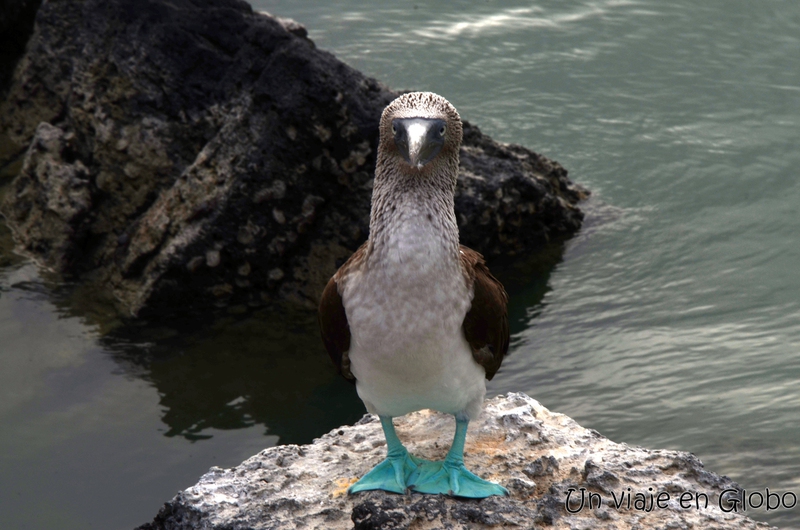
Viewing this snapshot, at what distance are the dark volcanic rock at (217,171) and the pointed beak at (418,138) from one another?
9.88ft

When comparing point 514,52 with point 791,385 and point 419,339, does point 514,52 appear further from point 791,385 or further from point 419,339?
point 419,339

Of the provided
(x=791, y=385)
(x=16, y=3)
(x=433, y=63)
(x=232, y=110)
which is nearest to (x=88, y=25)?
(x=232, y=110)

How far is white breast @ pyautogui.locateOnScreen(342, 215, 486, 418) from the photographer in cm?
326

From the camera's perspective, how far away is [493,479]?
374 centimetres

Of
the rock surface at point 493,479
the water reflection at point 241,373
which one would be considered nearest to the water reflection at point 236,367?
the water reflection at point 241,373

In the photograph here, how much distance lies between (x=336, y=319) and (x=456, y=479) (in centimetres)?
85

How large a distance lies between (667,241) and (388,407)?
4634mm

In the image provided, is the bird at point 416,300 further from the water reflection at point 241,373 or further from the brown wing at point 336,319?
the water reflection at point 241,373

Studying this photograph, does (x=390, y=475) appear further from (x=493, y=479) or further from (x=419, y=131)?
(x=419, y=131)

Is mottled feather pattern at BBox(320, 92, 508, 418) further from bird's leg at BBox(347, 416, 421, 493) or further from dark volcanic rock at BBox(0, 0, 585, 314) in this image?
dark volcanic rock at BBox(0, 0, 585, 314)

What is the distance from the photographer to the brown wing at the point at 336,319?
11.4 feet

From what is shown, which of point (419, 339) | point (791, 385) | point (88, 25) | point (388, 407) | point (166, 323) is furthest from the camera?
point (88, 25)

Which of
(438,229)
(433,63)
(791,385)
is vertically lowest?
(791,385)

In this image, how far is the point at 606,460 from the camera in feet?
12.4
